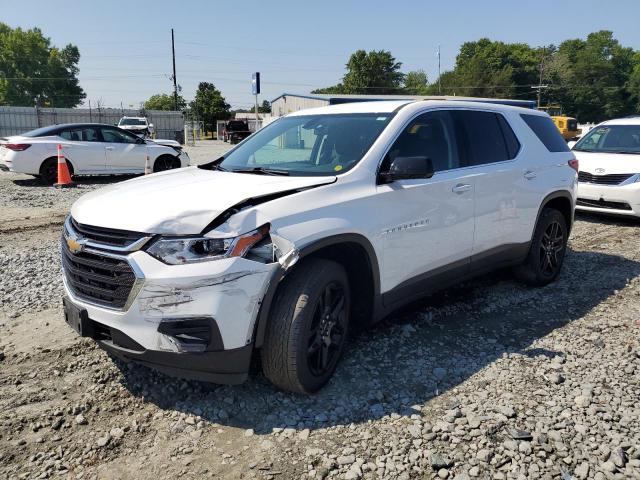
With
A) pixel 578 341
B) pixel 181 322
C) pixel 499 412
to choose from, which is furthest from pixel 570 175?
pixel 181 322

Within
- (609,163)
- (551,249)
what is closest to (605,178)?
(609,163)

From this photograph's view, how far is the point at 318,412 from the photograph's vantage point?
3.18 meters

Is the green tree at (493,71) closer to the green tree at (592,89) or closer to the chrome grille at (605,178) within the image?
the green tree at (592,89)

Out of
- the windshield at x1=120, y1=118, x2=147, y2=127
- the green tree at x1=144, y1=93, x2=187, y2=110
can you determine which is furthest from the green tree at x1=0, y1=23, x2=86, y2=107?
the windshield at x1=120, y1=118, x2=147, y2=127

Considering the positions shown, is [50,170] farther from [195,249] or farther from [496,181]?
[195,249]

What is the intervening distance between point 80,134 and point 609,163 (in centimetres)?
1161

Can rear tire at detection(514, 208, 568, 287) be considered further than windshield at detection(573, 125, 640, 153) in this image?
No

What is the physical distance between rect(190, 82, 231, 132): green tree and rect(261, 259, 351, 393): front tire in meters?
59.0

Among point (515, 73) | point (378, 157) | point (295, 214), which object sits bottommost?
point (295, 214)

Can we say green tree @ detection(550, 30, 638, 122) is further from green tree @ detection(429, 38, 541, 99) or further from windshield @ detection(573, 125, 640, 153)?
windshield @ detection(573, 125, 640, 153)

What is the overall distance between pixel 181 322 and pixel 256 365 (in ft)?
3.55

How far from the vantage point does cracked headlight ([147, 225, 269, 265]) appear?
2.80 m

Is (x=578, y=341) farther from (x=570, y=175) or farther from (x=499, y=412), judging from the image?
(x=570, y=175)

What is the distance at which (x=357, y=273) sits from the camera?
11.9ft
